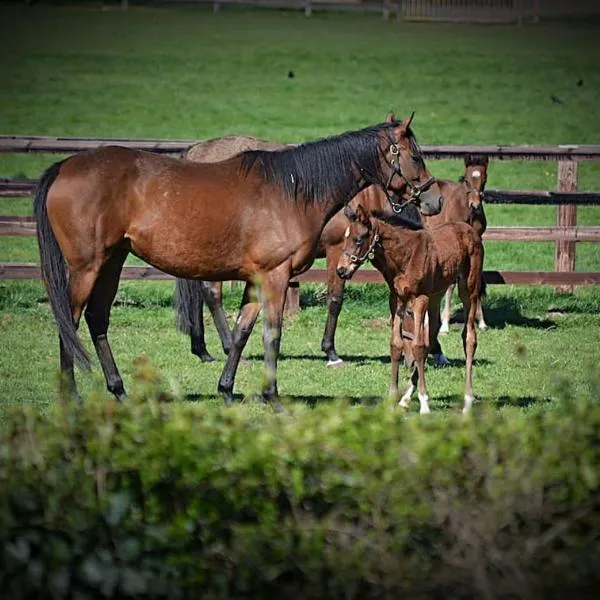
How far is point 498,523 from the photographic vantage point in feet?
16.5

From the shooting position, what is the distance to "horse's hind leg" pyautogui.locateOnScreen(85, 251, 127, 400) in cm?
1071

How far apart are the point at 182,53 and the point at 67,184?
30.9m

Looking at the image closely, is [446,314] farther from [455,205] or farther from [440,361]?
[440,361]

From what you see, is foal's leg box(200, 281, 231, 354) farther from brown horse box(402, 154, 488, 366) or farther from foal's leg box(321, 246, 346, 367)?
brown horse box(402, 154, 488, 366)

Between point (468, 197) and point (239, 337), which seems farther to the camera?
point (468, 197)

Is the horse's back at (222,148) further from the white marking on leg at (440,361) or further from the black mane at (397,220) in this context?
the black mane at (397,220)

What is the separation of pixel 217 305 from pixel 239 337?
253 cm

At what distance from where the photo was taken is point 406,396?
10594mm

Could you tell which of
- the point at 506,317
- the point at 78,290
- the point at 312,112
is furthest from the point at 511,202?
the point at 312,112

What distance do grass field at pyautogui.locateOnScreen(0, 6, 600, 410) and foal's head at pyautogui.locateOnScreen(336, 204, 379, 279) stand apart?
4.32ft

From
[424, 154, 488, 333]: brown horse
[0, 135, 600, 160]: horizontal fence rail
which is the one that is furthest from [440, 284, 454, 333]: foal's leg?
[0, 135, 600, 160]: horizontal fence rail

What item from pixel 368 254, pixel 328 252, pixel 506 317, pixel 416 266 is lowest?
pixel 506 317

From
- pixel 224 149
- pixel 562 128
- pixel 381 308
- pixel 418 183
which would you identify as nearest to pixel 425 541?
pixel 418 183

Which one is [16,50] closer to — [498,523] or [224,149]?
[224,149]
